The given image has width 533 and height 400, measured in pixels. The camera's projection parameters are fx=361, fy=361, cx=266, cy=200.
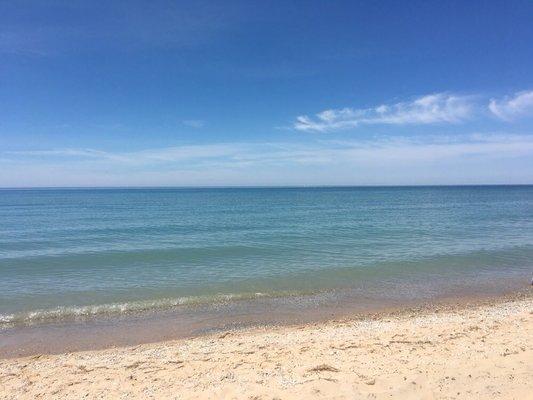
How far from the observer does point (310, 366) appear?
24.0 ft

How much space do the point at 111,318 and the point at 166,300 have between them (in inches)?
77.9

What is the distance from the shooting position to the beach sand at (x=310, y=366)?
6398 millimetres

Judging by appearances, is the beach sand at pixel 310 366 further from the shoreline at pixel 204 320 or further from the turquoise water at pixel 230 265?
the turquoise water at pixel 230 265

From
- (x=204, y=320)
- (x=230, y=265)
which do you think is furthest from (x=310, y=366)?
(x=230, y=265)

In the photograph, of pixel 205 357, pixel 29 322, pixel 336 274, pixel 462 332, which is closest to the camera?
pixel 205 357

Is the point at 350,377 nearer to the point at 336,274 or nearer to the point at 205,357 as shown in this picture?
the point at 205,357

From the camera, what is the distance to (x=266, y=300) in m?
13.2

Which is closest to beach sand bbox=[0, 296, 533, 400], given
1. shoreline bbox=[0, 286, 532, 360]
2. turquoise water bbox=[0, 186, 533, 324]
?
shoreline bbox=[0, 286, 532, 360]

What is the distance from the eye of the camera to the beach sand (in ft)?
21.0

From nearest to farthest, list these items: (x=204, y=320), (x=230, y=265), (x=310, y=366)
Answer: (x=310, y=366) < (x=204, y=320) < (x=230, y=265)

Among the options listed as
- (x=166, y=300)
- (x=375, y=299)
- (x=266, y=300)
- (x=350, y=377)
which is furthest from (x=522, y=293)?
(x=166, y=300)

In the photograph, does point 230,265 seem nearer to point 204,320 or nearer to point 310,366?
point 204,320

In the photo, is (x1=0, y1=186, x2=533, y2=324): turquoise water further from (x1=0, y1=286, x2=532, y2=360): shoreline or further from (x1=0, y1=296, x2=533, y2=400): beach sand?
(x1=0, y1=296, x2=533, y2=400): beach sand

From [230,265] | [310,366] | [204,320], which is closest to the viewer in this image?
[310,366]
